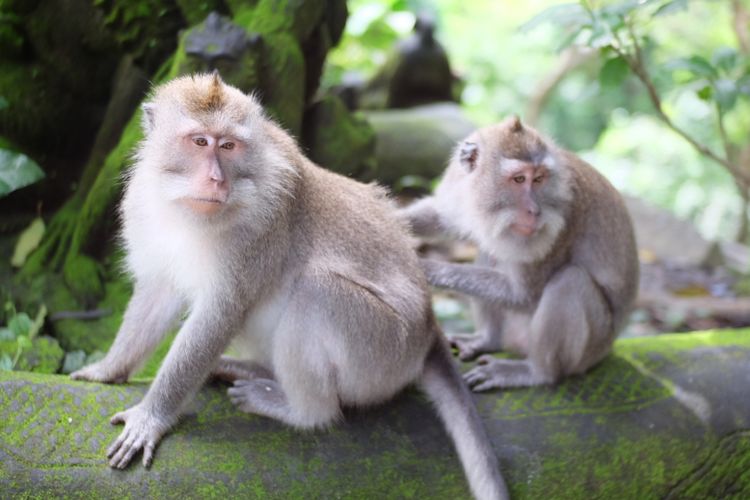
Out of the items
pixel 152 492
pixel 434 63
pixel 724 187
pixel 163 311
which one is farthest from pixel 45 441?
pixel 724 187

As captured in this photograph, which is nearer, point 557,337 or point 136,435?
point 136,435

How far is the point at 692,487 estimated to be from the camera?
470 centimetres

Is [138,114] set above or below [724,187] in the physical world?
above

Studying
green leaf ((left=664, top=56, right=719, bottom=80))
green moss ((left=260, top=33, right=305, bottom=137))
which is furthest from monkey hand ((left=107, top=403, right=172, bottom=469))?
green leaf ((left=664, top=56, right=719, bottom=80))

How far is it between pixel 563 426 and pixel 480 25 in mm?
15768

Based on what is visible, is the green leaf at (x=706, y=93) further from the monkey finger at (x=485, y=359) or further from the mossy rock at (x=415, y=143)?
the mossy rock at (x=415, y=143)

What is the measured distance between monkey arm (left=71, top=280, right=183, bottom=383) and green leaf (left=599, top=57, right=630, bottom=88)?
12.2ft

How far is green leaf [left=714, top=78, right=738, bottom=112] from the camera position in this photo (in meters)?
5.49

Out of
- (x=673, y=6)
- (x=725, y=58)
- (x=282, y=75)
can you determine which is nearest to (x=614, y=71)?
(x=725, y=58)

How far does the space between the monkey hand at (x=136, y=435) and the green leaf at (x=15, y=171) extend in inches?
57.6

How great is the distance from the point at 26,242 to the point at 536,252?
3.56 metres

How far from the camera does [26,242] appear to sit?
550cm

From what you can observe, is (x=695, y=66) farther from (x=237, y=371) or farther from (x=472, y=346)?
(x=237, y=371)

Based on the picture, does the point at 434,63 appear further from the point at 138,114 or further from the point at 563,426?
the point at 563,426
